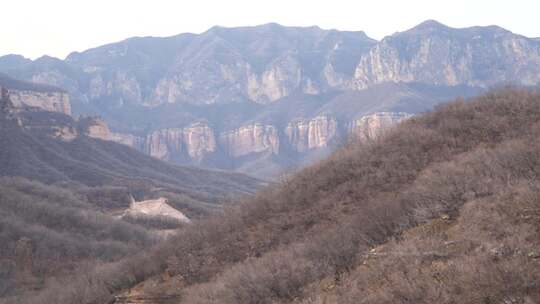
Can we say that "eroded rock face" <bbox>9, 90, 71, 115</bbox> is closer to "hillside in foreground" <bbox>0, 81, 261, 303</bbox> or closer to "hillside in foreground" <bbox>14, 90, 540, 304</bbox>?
"hillside in foreground" <bbox>0, 81, 261, 303</bbox>

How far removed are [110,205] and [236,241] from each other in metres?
72.9

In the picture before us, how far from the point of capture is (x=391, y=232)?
1419cm

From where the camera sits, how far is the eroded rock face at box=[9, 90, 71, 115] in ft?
573

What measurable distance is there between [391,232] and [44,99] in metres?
188

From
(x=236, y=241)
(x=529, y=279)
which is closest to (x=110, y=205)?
(x=236, y=241)

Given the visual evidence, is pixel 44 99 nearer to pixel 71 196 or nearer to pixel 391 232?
pixel 71 196

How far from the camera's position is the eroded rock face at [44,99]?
175 meters

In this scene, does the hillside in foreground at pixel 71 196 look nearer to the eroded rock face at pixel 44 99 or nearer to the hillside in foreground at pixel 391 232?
the eroded rock face at pixel 44 99

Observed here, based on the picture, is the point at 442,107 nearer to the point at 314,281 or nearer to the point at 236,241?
the point at 236,241

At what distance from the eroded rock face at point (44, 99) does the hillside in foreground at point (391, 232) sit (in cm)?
16178

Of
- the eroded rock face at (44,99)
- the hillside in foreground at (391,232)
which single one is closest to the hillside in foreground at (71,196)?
the eroded rock face at (44,99)

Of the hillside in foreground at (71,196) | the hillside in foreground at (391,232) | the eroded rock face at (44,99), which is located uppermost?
the hillside in foreground at (391,232)

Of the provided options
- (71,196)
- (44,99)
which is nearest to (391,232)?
(71,196)

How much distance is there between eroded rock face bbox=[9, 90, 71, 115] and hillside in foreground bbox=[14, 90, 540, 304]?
161780 millimetres
